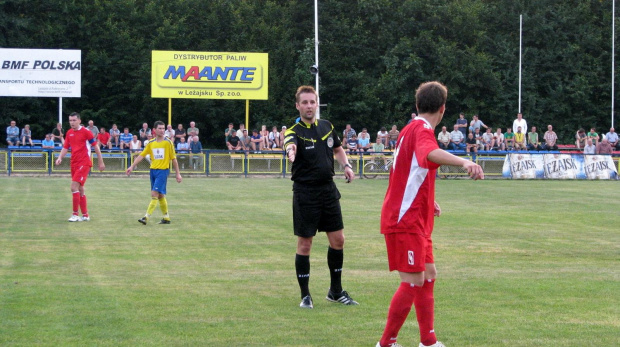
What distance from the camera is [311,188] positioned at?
7664 millimetres

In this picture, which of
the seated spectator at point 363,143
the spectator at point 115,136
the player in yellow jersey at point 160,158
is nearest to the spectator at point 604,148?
the seated spectator at point 363,143

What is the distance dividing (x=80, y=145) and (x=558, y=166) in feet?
69.4

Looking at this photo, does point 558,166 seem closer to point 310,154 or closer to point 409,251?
point 310,154

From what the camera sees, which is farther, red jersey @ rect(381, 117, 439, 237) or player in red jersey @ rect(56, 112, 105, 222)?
player in red jersey @ rect(56, 112, 105, 222)

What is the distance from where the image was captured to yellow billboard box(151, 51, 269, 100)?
37781 millimetres

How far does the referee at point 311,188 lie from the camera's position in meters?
7.59

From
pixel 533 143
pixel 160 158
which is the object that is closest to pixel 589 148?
pixel 533 143

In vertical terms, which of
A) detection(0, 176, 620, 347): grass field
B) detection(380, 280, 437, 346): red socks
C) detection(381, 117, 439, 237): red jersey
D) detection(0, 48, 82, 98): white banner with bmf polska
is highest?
detection(0, 48, 82, 98): white banner with bmf polska

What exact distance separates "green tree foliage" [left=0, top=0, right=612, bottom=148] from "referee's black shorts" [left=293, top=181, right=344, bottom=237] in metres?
37.0

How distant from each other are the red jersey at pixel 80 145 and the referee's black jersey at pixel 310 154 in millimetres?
8772

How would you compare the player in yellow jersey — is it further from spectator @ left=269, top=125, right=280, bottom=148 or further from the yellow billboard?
the yellow billboard

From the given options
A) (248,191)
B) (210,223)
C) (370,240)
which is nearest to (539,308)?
(370,240)

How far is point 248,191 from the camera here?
79.5 feet

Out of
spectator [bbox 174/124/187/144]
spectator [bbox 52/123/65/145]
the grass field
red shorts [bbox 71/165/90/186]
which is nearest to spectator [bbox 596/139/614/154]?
spectator [bbox 174/124/187/144]
